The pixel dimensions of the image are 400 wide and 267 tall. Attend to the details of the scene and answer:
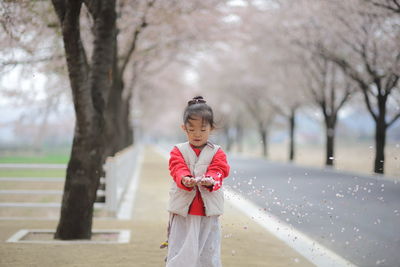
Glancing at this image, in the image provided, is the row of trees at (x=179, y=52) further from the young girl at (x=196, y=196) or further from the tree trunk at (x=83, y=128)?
the young girl at (x=196, y=196)

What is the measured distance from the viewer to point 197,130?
399cm

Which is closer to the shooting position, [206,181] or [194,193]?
[206,181]

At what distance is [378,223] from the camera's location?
916cm

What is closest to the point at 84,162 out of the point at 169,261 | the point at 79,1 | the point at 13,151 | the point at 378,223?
the point at 79,1

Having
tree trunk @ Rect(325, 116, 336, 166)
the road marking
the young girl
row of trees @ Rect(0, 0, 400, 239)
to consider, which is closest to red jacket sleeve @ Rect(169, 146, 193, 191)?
the young girl

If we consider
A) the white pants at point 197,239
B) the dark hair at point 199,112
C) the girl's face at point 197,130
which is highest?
the dark hair at point 199,112

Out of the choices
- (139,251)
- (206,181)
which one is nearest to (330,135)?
(139,251)

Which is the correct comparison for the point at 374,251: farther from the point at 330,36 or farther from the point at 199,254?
the point at 330,36

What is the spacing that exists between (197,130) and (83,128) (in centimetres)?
343

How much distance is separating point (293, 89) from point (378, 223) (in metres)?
24.3

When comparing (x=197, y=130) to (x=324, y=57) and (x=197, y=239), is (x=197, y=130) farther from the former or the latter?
(x=324, y=57)

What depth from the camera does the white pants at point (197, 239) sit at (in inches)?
159

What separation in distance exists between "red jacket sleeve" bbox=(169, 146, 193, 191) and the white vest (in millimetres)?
45

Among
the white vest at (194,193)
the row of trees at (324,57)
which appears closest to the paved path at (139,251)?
the white vest at (194,193)
